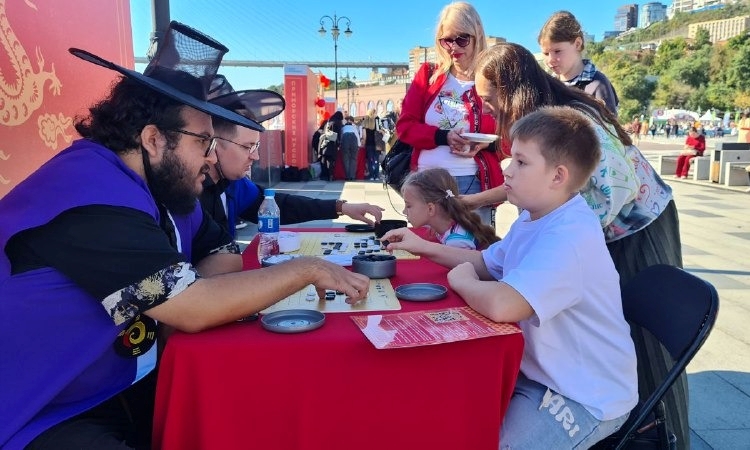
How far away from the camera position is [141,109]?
4.90 feet

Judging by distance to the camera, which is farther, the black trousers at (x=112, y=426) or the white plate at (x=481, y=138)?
the white plate at (x=481, y=138)

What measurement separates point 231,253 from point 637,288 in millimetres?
1485

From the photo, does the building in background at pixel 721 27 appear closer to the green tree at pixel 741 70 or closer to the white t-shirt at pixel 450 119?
the green tree at pixel 741 70

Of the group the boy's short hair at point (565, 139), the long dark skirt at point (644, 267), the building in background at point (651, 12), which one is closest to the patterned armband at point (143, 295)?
the boy's short hair at point (565, 139)

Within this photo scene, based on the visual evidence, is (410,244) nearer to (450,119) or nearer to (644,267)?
(644,267)

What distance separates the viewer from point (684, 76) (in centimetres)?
6988

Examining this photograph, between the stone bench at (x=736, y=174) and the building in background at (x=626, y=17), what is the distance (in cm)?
18441

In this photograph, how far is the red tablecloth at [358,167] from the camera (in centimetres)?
1479

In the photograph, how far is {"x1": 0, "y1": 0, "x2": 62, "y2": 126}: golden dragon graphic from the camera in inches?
80.5

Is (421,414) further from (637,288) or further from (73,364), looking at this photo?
(637,288)

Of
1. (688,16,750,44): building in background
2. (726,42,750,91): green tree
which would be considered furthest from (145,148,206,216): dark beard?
(688,16,750,44): building in background

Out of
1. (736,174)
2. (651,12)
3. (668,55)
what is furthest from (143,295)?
(651,12)

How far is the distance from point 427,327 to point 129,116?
982 millimetres

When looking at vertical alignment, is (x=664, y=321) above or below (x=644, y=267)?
below
